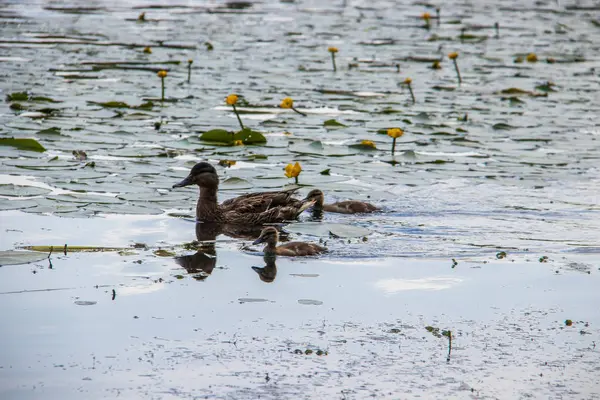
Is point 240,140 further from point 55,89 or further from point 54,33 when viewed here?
point 54,33

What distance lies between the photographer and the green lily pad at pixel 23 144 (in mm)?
11078

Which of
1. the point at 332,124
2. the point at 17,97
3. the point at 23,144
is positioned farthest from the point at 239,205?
the point at 17,97

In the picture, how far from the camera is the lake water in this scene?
19.5ft

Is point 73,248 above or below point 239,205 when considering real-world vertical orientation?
below

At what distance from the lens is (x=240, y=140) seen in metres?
12.1

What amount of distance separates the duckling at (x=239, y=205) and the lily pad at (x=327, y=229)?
0.31 m

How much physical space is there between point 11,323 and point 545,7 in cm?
Result: 2365

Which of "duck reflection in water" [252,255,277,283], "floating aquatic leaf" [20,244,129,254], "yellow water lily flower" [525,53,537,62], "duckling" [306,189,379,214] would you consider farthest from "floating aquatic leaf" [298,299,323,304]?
"yellow water lily flower" [525,53,537,62]

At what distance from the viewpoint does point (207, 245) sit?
8.67 meters

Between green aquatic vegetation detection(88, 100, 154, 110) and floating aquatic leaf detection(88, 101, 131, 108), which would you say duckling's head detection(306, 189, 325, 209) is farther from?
floating aquatic leaf detection(88, 101, 131, 108)

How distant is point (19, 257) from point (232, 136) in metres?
4.76

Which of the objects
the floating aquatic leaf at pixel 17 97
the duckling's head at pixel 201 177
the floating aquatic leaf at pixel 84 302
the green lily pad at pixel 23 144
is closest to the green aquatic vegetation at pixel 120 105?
the floating aquatic leaf at pixel 17 97

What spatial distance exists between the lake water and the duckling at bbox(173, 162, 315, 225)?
0.24 meters

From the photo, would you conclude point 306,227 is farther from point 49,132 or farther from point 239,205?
point 49,132
